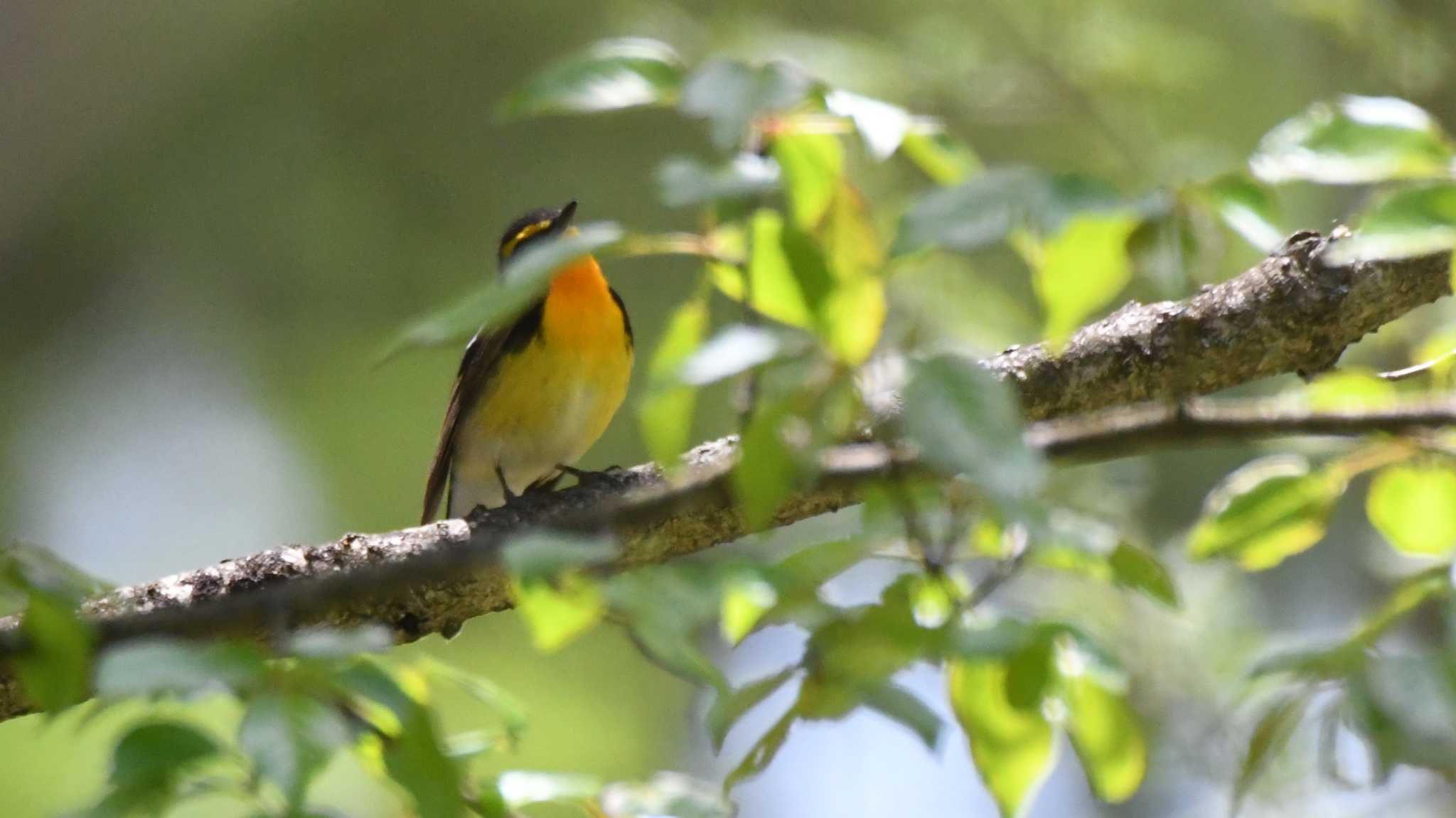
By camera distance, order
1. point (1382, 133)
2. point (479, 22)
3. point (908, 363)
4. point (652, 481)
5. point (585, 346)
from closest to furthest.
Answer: point (908, 363) → point (1382, 133) → point (652, 481) → point (585, 346) → point (479, 22)

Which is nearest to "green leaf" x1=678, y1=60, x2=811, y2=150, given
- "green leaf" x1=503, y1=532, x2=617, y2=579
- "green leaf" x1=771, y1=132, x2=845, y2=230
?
"green leaf" x1=771, y1=132, x2=845, y2=230

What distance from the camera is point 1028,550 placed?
161cm

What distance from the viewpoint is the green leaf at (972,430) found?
123 cm

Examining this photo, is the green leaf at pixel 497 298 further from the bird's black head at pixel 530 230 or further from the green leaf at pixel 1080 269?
the bird's black head at pixel 530 230

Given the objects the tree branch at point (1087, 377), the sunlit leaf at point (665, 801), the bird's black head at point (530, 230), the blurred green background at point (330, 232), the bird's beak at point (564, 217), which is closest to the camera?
the sunlit leaf at point (665, 801)

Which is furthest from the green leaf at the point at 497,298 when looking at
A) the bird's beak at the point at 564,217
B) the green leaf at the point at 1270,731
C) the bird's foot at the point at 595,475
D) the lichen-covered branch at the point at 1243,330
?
the bird's beak at the point at 564,217

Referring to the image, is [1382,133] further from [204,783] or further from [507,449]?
[507,449]

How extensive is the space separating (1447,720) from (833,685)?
23.0 inches

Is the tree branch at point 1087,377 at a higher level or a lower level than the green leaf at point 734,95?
lower

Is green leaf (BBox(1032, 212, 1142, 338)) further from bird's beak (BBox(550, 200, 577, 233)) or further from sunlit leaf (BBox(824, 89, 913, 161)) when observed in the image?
bird's beak (BBox(550, 200, 577, 233))

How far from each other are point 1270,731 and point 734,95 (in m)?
0.92

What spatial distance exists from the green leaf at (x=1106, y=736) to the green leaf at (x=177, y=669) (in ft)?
3.04

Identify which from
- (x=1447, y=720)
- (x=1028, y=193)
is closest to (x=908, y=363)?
(x=1028, y=193)

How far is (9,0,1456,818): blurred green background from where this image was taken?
8641 mm
